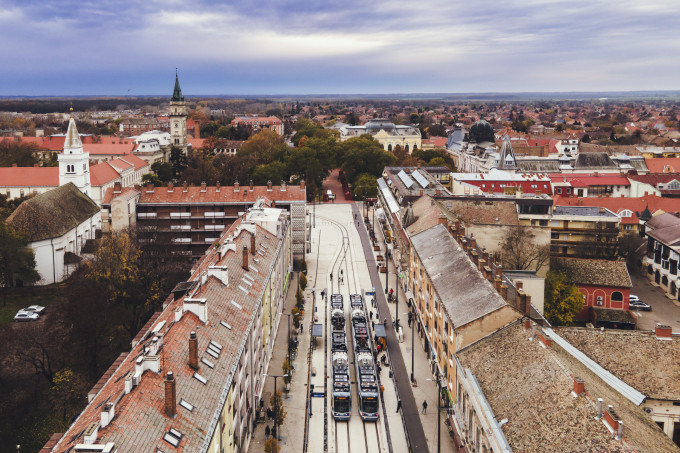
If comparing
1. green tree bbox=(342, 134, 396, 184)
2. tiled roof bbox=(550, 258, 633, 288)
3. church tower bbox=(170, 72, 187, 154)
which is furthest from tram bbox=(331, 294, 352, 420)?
church tower bbox=(170, 72, 187, 154)

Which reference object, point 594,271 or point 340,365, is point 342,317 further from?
point 594,271

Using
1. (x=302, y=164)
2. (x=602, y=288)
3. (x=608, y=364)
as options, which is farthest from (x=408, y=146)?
(x=608, y=364)

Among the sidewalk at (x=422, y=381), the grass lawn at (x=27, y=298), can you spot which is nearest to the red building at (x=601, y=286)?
the sidewalk at (x=422, y=381)

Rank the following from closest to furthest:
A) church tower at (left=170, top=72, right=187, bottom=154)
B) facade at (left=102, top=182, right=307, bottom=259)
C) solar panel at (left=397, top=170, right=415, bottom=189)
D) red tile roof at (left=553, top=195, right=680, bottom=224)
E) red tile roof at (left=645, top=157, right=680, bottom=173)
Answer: facade at (left=102, top=182, right=307, bottom=259) < red tile roof at (left=553, top=195, right=680, bottom=224) < solar panel at (left=397, top=170, right=415, bottom=189) < red tile roof at (left=645, top=157, right=680, bottom=173) < church tower at (left=170, top=72, right=187, bottom=154)

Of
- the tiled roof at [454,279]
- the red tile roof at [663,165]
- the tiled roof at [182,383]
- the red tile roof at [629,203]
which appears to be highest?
the red tile roof at [663,165]

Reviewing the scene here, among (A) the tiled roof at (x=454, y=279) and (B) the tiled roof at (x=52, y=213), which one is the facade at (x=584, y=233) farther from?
(B) the tiled roof at (x=52, y=213)

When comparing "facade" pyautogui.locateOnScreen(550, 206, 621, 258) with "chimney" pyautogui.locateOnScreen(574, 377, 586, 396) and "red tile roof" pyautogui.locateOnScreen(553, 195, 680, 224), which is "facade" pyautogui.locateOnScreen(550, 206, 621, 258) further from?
"chimney" pyautogui.locateOnScreen(574, 377, 586, 396)
